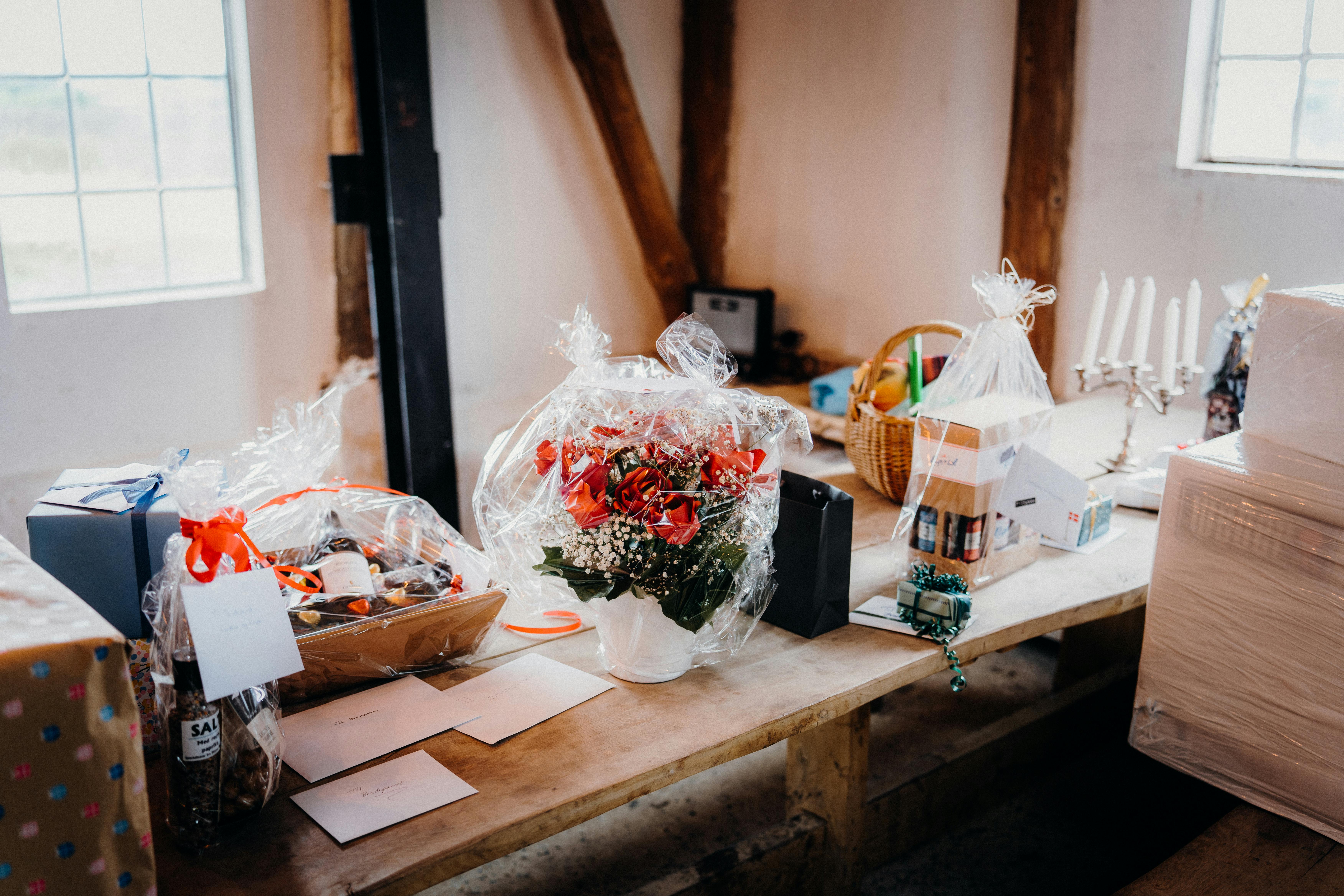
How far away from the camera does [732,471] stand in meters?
1.18

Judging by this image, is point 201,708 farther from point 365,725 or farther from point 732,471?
point 732,471

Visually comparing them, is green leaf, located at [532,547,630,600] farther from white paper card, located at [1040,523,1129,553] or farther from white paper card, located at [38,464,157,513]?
white paper card, located at [1040,523,1129,553]

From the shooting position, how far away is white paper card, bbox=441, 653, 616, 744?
3.97 feet

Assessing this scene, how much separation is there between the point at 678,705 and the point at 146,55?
8.92 ft

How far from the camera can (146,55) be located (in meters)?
2.99

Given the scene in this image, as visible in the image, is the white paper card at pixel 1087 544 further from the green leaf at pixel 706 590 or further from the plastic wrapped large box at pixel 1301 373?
the green leaf at pixel 706 590

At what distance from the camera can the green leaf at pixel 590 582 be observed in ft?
3.93

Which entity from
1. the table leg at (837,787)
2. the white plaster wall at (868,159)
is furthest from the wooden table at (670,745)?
the white plaster wall at (868,159)

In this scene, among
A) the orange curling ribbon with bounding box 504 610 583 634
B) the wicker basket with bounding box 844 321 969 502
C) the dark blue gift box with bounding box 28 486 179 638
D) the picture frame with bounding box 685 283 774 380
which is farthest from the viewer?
the picture frame with bounding box 685 283 774 380

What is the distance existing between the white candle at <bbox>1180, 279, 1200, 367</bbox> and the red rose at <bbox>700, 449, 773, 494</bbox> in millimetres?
1284

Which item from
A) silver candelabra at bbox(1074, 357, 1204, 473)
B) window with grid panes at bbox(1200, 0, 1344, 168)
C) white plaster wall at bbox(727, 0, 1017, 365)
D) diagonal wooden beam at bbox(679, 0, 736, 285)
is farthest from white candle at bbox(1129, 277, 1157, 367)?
diagonal wooden beam at bbox(679, 0, 736, 285)

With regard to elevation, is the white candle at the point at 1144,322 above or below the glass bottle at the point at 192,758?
above

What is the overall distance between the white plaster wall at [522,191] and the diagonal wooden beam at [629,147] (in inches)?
2.1

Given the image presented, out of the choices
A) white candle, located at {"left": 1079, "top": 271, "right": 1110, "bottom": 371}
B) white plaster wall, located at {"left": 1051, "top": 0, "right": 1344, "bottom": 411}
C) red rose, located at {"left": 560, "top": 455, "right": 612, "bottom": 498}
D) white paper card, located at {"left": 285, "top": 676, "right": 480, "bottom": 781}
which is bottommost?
white paper card, located at {"left": 285, "top": 676, "right": 480, "bottom": 781}
